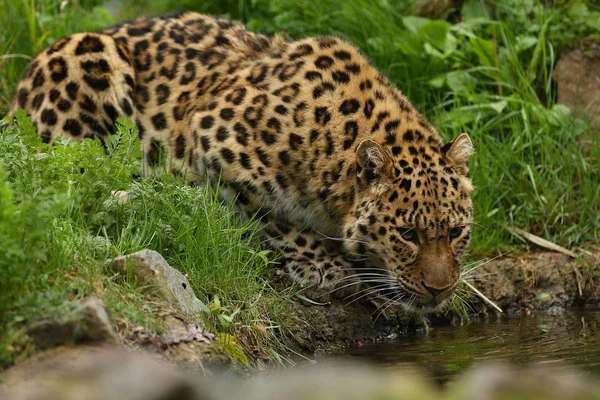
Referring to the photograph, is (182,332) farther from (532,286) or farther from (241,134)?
(532,286)

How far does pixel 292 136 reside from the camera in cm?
790

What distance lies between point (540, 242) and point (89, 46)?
3932 millimetres

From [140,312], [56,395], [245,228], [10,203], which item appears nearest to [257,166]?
[245,228]

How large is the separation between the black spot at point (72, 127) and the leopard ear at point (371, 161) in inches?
98.3

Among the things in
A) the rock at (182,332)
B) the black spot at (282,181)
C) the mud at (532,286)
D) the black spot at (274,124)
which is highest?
the black spot at (274,124)

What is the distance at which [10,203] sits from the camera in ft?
17.9

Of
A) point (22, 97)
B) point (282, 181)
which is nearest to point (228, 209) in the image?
point (282, 181)

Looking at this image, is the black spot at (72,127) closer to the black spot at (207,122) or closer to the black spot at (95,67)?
the black spot at (95,67)

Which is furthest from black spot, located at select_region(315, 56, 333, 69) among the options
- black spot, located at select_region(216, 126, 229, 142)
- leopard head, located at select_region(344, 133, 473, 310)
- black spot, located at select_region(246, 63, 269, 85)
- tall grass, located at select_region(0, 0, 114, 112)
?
tall grass, located at select_region(0, 0, 114, 112)

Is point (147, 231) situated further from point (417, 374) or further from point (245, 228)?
point (417, 374)

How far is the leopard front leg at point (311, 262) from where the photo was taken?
783 centimetres

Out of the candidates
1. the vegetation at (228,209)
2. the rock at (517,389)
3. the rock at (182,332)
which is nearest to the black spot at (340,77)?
the vegetation at (228,209)

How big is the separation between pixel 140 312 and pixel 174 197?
146 cm

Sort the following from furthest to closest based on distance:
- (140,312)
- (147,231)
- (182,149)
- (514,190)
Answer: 1. (514,190)
2. (182,149)
3. (147,231)
4. (140,312)
